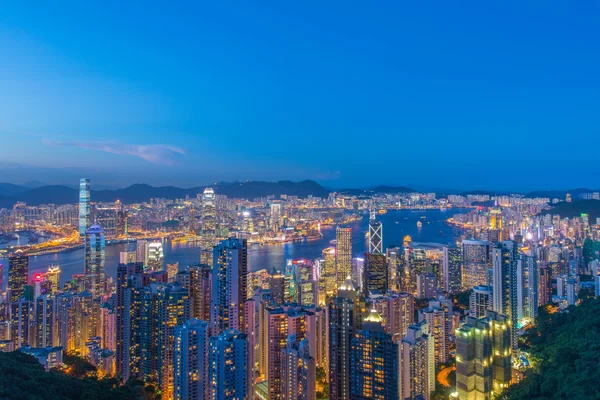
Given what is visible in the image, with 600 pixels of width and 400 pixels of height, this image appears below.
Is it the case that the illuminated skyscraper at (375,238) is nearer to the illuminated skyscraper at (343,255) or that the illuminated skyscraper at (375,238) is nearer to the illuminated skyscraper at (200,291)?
the illuminated skyscraper at (343,255)

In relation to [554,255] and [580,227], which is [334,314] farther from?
[580,227]

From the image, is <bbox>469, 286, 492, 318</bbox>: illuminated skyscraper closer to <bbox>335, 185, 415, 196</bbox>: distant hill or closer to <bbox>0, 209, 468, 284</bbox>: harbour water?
<bbox>0, 209, 468, 284</bbox>: harbour water

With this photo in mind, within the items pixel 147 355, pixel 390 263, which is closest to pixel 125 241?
pixel 390 263

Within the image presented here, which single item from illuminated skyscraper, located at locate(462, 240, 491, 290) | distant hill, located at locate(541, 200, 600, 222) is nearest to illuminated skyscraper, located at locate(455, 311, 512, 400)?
illuminated skyscraper, located at locate(462, 240, 491, 290)

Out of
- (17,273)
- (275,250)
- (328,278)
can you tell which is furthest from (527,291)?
(17,273)

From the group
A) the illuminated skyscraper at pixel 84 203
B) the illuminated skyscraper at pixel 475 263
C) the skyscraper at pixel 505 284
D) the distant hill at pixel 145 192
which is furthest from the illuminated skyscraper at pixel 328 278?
the distant hill at pixel 145 192

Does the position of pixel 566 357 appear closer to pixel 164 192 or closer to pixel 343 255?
pixel 343 255

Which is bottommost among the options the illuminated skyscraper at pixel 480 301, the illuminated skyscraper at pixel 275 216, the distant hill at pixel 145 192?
the illuminated skyscraper at pixel 480 301
